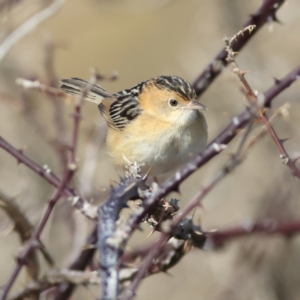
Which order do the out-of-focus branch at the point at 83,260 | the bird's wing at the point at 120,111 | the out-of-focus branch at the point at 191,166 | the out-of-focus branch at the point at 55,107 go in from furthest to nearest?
the bird's wing at the point at 120,111
the out-of-focus branch at the point at 55,107
the out-of-focus branch at the point at 83,260
the out-of-focus branch at the point at 191,166

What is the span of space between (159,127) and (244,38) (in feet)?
4.42

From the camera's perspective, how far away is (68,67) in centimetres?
1256

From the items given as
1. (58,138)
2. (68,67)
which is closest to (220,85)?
(58,138)

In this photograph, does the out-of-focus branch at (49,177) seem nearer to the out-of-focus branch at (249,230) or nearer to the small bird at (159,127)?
the out-of-focus branch at (249,230)

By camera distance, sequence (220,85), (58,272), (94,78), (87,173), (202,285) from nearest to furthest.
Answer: (94,78) → (58,272) → (87,173) → (202,285) → (220,85)

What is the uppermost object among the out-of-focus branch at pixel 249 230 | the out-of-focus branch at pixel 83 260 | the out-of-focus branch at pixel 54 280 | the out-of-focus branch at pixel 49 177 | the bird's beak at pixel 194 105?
the bird's beak at pixel 194 105

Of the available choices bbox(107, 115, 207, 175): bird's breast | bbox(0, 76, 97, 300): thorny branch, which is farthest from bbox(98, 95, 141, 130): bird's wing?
bbox(0, 76, 97, 300): thorny branch

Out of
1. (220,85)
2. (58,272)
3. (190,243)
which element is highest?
(220,85)

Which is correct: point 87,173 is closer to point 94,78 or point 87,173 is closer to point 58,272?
point 58,272

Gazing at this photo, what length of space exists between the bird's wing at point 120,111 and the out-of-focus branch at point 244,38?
1093 mm

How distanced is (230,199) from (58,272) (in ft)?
15.4

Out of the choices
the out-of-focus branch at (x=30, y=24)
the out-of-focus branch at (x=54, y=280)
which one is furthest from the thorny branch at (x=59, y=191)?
the out-of-focus branch at (x=30, y=24)

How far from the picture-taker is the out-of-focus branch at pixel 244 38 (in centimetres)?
338

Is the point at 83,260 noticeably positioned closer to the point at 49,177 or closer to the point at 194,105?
the point at 49,177
